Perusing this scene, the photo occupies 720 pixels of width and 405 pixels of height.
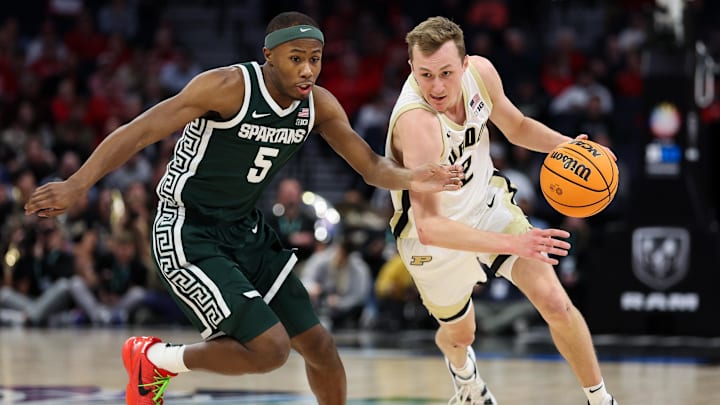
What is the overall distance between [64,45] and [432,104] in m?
12.6

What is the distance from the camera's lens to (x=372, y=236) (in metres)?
12.9

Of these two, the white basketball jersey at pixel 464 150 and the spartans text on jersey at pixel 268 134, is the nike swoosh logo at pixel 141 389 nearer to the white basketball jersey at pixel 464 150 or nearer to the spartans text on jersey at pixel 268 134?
the spartans text on jersey at pixel 268 134

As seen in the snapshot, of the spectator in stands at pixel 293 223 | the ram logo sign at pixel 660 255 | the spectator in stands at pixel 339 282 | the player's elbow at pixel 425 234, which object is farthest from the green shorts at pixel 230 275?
the spectator in stands at pixel 293 223

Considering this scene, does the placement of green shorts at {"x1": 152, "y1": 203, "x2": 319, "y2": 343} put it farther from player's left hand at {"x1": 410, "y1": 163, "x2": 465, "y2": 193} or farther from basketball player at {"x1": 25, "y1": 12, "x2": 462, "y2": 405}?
player's left hand at {"x1": 410, "y1": 163, "x2": 465, "y2": 193}

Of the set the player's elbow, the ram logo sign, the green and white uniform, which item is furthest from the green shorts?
the ram logo sign

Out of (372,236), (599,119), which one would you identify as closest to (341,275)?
(372,236)

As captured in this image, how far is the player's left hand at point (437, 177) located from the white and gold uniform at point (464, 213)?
0.34 metres

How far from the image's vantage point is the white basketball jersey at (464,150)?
18.1ft

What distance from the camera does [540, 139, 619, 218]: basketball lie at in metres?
5.27

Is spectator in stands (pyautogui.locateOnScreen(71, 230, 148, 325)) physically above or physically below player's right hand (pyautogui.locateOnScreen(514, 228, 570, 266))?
below

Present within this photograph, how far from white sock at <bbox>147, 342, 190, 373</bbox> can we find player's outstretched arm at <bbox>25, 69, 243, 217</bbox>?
866mm

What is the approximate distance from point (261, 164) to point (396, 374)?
11.7 ft

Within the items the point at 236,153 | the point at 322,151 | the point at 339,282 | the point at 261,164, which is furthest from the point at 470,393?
the point at 322,151

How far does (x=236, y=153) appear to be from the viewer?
522 centimetres
